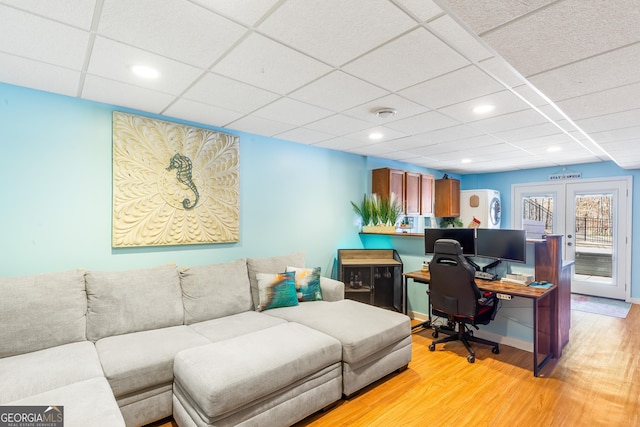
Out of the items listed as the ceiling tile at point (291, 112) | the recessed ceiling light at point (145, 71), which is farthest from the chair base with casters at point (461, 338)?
the recessed ceiling light at point (145, 71)

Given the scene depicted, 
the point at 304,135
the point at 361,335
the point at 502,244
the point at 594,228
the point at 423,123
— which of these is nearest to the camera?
the point at 361,335

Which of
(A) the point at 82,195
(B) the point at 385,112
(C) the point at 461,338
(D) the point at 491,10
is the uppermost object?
(B) the point at 385,112

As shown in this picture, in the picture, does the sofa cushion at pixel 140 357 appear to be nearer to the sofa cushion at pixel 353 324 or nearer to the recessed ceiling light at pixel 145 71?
the sofa cushion at pixel 353 324

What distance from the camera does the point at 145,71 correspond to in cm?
221

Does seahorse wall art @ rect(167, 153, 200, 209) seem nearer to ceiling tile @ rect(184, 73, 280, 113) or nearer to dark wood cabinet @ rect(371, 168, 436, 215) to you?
ceiling tile @ rect(184, 73, 280, 113)

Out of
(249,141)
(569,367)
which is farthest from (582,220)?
(249,141)

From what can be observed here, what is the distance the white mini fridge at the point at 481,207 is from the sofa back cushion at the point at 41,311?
609cm

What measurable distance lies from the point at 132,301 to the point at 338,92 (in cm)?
239

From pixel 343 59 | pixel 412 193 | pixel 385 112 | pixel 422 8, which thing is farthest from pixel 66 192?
pixel 412 193

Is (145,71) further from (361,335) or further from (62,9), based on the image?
(361,335)

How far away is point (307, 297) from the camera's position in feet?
11.4

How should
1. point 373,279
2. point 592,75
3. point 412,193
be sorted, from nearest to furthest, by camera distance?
point 592,75 < point 373,279 < point 412,193

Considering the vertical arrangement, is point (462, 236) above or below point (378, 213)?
below

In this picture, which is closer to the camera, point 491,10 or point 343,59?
point 491,10
